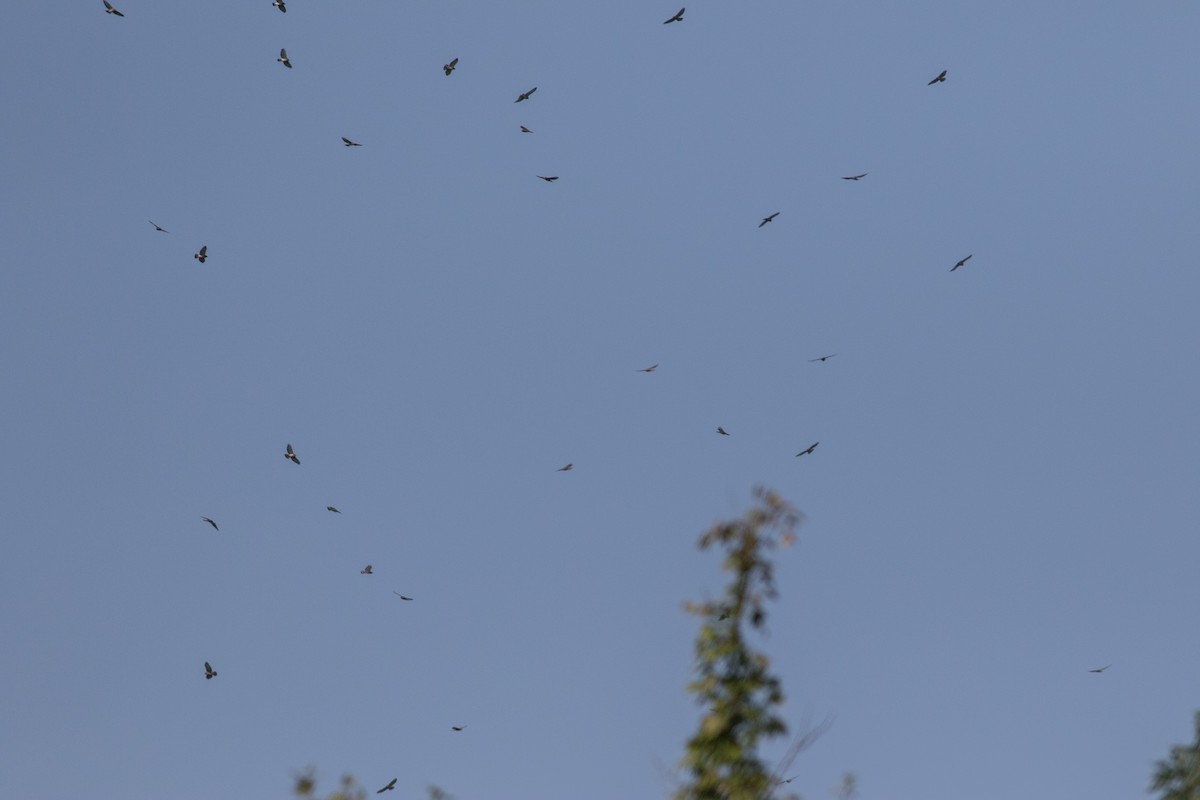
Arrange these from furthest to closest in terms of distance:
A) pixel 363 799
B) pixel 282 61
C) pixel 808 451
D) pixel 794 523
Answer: pixel 282 61
pixel 808 451
pixel 363 799
pixel 794 523

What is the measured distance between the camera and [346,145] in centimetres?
4228

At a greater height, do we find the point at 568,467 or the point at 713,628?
the point at 568,467

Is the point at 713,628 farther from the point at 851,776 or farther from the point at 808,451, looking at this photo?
the point at 808,451

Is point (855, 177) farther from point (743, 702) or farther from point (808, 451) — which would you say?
point (743, 702)

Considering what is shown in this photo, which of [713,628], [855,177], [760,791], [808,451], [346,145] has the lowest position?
[760,791]

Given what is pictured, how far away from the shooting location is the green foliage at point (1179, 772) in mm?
46812

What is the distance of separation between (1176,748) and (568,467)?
25.2 m

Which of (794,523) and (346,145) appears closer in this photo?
(794,523)

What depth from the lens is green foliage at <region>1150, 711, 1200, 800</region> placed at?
1843 inches

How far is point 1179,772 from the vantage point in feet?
156

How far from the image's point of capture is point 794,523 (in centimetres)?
1619

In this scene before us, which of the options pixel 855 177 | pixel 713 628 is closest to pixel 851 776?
pixel 713 628

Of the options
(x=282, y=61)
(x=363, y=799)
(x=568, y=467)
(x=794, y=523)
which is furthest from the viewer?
(x=282, y=61)

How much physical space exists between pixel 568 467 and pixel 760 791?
2018 cm
